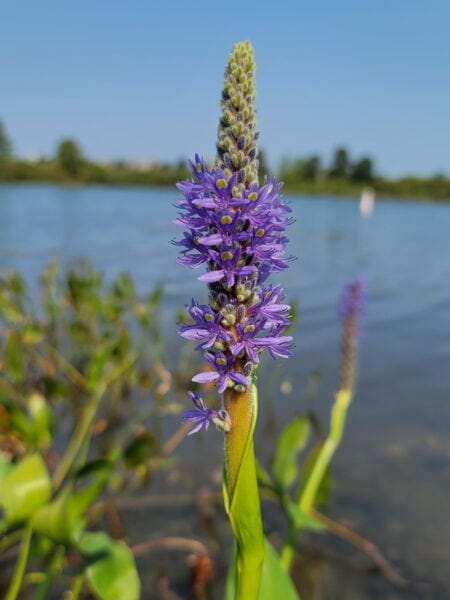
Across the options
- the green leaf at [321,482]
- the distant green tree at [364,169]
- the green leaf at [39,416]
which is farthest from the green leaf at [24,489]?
the distant green tree at [364,169]

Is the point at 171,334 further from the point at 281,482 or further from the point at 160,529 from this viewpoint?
the point at 281,482

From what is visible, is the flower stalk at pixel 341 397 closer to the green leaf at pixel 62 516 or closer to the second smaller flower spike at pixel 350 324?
the second smaller flower spike at pixel 350 324

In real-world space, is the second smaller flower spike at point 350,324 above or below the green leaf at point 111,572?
above

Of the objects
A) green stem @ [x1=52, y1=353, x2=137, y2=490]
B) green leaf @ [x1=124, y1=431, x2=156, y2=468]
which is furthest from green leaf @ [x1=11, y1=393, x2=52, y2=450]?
green stem @ [x1=52, y1=353, x2=137, y2=490]

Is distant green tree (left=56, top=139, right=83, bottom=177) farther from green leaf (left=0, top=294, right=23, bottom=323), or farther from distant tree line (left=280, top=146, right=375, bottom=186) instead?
green leaf (left=0, top=294, right=23, bottom=323)

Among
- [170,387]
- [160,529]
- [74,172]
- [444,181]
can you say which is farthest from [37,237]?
[444,181]

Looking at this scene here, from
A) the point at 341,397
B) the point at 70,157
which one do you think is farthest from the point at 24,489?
the point at 70,157
